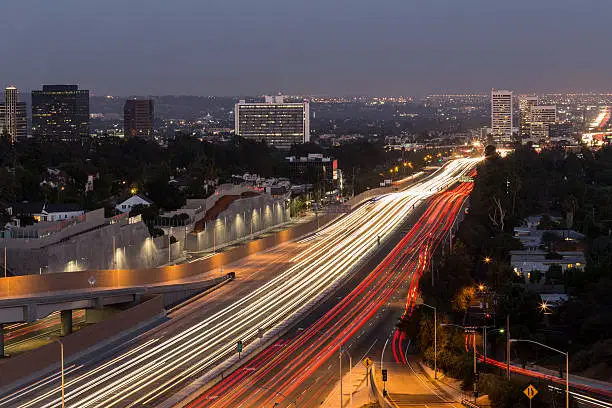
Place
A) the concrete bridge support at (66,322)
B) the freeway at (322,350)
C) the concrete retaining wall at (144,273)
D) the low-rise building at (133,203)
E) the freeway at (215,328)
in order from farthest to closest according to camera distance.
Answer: the low-rise building at (133,203)
the concrete bridge support at (66,322)
the concrete retaining wall at (144,273)
the freeway at (215,328)
the freeway at (322,350)

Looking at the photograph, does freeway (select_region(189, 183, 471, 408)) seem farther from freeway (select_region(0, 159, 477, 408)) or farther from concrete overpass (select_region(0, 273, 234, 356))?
concrete overpass (select_region(0, 273, 234, 356))

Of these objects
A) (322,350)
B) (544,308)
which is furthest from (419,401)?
(544,308)

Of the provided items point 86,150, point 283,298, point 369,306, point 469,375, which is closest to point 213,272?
point 283,298

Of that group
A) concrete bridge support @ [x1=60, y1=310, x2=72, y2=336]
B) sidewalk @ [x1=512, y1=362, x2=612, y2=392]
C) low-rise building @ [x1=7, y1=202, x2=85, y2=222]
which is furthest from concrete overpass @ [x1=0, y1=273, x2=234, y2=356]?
low-rise building @ [x1=7, y1=202, x2=85, y2=222]

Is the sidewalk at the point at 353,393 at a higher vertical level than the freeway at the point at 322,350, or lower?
lower

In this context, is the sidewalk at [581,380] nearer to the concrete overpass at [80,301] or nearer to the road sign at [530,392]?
the road sign at [530,392]

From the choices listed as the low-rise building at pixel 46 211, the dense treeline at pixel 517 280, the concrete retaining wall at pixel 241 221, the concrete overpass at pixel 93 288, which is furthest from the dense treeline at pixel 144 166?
the dense treeline at pixel 517 280

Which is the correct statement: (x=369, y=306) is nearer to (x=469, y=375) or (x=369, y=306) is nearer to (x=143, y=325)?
(x=143, y=325)
